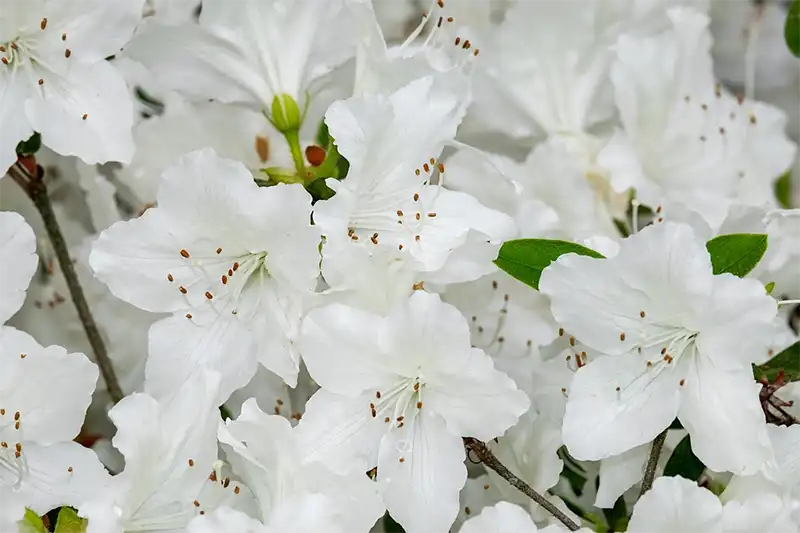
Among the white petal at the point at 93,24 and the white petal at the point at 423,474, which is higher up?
the white petal at the point at 93,24

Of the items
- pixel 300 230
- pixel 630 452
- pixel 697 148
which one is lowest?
pixel 630 452

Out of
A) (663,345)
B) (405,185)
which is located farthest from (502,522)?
(405,185)

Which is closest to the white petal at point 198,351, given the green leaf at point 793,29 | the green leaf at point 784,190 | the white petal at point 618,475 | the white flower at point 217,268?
the white flower at point 217,268

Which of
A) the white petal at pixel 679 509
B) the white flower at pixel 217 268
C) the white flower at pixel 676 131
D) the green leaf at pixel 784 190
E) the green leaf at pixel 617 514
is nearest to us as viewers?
the white petal at pixel 679 509

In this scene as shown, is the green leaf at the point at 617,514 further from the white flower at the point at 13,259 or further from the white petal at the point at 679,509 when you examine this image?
the white flower at the point at 13,259

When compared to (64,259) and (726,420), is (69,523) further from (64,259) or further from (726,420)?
(726,420)

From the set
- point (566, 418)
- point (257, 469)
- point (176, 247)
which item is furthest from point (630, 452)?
point (176, 247)

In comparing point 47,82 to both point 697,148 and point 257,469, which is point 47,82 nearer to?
point 257,469
